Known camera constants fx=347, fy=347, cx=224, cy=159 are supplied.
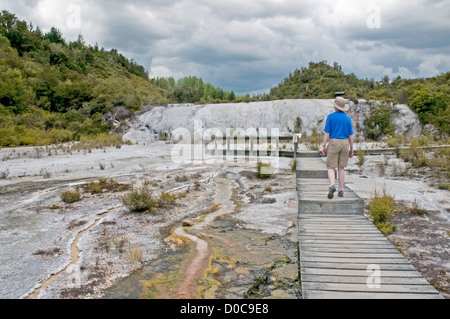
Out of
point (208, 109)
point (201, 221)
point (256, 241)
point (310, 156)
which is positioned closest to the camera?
point (256, 241)

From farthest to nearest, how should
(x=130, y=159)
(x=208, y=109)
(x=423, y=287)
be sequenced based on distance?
(x=208, y=109) → (x=130, y=159) → (x=423, y=287)

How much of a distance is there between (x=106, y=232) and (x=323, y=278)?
3.76 m

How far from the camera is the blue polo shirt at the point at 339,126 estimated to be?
5.77 m

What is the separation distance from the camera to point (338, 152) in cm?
582

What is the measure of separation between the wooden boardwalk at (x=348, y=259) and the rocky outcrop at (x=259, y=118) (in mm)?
18337

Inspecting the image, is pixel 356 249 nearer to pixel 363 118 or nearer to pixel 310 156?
pixel 310 156

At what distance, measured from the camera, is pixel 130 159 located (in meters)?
14.7

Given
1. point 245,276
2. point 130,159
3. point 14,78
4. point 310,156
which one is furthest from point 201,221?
point 14,78

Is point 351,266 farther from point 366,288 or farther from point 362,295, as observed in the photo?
point 362,295

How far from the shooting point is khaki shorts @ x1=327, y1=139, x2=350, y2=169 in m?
5.77

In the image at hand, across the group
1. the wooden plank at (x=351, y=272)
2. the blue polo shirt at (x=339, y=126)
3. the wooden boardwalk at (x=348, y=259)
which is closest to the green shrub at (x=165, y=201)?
the wooden boardwalk at (x=348, y=259)

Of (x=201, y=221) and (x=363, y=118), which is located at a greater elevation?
(x=363, y=118)

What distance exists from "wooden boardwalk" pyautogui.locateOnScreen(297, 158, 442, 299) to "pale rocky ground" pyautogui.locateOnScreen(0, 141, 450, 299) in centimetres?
37

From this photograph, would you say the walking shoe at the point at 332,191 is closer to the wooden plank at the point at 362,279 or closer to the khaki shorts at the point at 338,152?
the khaki shorts at the point at 338,152
